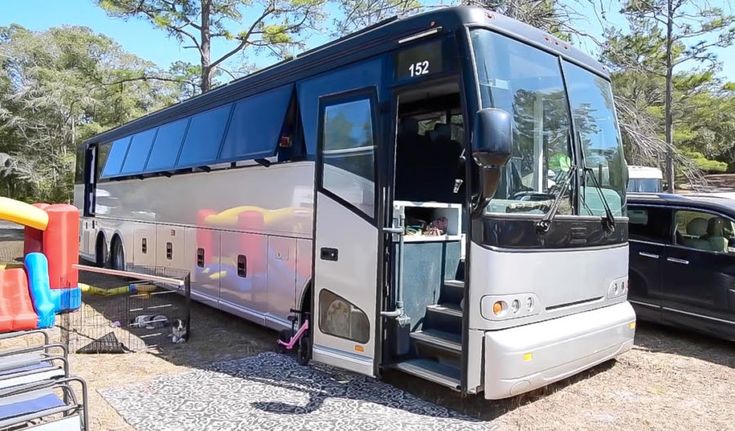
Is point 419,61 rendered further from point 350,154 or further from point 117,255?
point 117,255

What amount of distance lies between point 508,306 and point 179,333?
14.0ft

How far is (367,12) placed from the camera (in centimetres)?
1100

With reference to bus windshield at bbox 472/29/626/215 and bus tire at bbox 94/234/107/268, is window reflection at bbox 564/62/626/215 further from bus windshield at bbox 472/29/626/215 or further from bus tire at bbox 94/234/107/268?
bus tire at bbox 94/234/107/268

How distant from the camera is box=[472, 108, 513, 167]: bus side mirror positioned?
345 cm

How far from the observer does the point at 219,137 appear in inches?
271

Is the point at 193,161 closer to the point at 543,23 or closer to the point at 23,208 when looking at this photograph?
the point at 23,208

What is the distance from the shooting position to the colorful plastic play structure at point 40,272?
20.5ft

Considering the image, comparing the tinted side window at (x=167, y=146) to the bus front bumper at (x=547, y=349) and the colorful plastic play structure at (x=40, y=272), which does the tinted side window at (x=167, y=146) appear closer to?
the colorful plastic play structure at (x=40, y=272)

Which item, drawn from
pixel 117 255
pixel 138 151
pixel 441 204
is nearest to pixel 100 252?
pixel 117 255

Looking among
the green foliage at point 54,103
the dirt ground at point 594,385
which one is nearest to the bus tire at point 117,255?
the dirt ground at point 594,385

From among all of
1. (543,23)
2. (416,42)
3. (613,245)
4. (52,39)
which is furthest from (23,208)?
(52,39)

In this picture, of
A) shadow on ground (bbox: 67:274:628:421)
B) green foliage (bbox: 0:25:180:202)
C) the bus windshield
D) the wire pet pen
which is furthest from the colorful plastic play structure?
green foliage (bbox: 0:25:180:202)

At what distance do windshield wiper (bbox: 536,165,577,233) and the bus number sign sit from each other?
130 centimetres

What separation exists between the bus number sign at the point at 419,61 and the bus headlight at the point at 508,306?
1710mm
